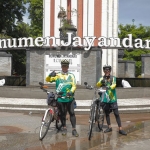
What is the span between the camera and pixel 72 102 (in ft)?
24.3

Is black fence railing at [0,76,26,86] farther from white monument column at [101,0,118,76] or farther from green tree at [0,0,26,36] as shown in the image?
green tree at [0,0,26,36]

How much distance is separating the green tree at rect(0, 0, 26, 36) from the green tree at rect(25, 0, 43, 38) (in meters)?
5.71

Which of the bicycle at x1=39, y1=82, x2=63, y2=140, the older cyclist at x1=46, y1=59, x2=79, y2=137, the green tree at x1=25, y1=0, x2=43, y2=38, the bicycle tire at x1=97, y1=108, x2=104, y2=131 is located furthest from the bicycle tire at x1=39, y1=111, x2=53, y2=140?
the green tree at x1=25, y1=0, x2=43, y2=38

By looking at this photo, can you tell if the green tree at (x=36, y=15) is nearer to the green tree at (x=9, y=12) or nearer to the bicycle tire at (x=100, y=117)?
the green tree at (x=9, y=12)

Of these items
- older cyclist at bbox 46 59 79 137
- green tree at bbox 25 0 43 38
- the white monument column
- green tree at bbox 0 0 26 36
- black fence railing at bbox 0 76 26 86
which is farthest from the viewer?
green tree at bbox 25 0 43 38

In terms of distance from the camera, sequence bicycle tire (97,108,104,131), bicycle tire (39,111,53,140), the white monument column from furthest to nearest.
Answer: the white monument column → bicycle tire (97,108,104,131) → bicycle tire (39,111,53,140)

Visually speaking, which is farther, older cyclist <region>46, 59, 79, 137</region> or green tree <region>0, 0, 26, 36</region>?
green tree <region>0, 0, 26, 36</region>

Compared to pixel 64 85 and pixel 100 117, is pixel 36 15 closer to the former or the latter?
Result: pixel 100 117

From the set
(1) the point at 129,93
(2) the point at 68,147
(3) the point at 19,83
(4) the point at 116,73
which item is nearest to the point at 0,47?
(3) the point at 19,83

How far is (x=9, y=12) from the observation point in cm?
4169

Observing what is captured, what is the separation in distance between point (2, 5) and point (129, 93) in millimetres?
29567

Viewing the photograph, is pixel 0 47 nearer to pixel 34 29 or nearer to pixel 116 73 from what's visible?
pixel 116 73

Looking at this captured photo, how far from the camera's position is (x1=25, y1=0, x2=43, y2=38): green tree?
4834cm

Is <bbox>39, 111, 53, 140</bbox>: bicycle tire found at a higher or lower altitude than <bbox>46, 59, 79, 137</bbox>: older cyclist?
lower
